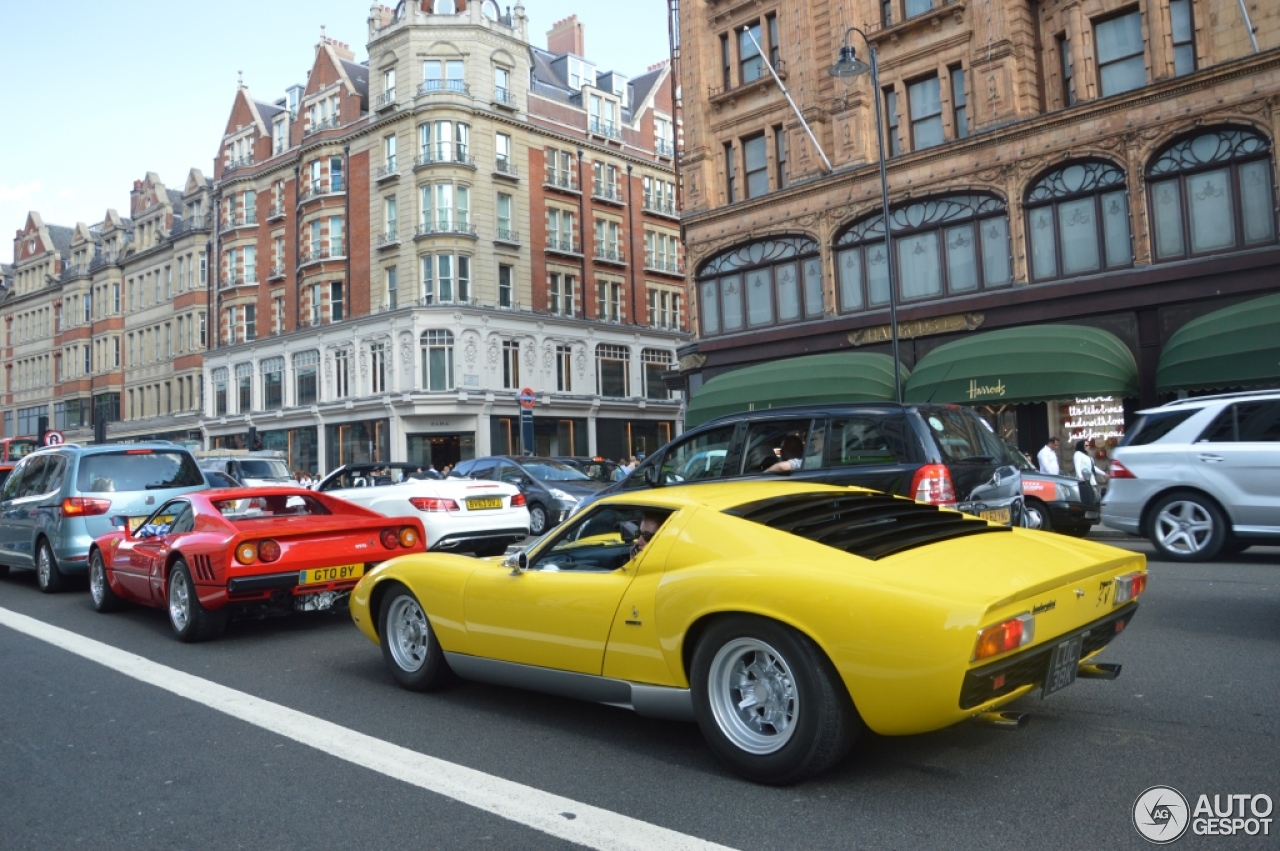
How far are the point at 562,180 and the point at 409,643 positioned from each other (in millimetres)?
41763

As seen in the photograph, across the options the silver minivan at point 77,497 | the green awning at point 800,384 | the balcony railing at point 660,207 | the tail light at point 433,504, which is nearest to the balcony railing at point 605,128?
the balcony railing at point 660,207

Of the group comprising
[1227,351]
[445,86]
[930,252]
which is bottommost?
[1227,351]

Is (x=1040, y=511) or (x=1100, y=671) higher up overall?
(x=1040, y=511)

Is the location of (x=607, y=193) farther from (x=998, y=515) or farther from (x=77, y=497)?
(x=998, y=515)

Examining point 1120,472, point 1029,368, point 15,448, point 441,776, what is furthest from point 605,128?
point 441,776

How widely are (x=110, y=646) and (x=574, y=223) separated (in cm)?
4017

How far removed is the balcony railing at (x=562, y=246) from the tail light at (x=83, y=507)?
34.7 metres

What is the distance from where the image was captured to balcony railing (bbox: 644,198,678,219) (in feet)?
163

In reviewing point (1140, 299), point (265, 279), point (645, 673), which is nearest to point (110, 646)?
point (645, 673)

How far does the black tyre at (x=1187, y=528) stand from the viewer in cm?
1045

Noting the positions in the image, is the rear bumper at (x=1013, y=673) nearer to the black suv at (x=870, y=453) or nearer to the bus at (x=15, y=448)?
the black suv at (x=870, y=453)

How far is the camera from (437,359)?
133 ft

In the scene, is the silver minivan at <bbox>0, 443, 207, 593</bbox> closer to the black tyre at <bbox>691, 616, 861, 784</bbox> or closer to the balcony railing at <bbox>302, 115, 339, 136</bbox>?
the black tyre at <bbox>691, 616, 861, 784</bbox>

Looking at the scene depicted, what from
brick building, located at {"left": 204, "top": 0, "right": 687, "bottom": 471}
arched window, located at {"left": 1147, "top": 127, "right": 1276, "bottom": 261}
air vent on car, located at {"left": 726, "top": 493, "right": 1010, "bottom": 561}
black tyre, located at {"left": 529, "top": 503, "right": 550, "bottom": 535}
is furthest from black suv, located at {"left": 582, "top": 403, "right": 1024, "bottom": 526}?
brick building, located at {"left": 204, "top": 0, "right": 687, "bottom": 471}
